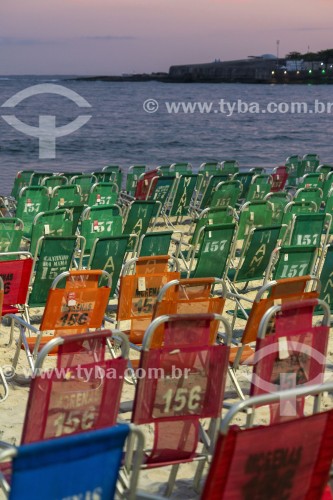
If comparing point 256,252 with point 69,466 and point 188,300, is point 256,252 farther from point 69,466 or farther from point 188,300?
point 69,466

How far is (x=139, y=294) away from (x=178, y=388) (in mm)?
2014

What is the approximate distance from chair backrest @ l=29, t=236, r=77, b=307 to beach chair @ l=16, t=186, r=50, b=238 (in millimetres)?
3939

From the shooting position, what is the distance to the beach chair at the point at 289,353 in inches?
195

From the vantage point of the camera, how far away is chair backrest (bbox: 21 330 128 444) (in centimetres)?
436

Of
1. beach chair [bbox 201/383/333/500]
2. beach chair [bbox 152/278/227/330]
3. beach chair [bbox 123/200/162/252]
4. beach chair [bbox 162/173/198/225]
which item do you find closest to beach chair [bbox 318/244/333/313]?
beach chair [bbox 152/278/227/330]

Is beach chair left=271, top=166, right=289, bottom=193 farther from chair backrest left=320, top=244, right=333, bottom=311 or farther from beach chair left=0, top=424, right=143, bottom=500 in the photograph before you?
beach chair left=0, top=424, right=143, bottom=500

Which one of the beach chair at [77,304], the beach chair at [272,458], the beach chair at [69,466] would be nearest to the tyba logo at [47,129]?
the beach chair at [77,304]

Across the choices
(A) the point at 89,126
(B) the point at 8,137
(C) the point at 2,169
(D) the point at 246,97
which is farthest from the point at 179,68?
(C) the point at 2,169

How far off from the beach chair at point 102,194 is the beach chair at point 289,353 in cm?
685

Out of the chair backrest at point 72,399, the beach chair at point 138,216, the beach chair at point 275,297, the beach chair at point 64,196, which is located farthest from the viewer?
the beach chair at point 64,196

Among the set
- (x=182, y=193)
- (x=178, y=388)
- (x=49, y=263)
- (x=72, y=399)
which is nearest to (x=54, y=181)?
(x=182, y=193)

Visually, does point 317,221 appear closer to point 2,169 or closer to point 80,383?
point 80,383

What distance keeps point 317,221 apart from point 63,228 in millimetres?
2147

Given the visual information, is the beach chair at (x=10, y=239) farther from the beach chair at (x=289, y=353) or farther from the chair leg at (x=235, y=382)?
the beach chair at (x=289, y=353)
